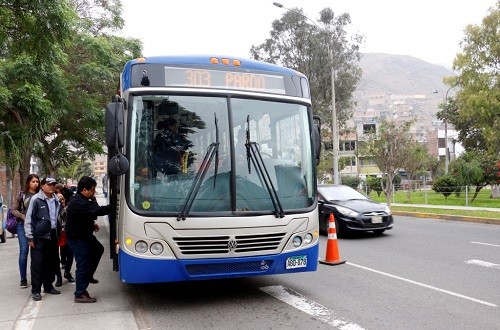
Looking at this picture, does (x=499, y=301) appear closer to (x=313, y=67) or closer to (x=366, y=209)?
(x=366, y=209)

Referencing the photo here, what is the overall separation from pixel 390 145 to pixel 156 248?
20.9m

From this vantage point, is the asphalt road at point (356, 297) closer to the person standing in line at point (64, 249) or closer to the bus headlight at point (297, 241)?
the bus headlight at point (297, 241)

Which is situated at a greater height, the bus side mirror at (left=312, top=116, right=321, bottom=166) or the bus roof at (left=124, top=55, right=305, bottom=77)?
the bus roof at (left=124, top=55, right=305, bottom=77)

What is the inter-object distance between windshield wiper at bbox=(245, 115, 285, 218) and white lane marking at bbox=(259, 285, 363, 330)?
117 centimetres

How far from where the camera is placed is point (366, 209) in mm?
12281

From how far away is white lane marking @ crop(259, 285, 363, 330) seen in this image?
532 centimetres

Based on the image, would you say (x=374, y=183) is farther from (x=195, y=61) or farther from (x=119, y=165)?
(x=119, y=165)

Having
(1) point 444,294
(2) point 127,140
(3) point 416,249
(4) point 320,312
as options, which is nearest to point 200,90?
(2) point 127,140

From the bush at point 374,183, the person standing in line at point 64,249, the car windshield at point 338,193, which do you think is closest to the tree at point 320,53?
the bush at point 374,183

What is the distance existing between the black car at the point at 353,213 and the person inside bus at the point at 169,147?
715cm

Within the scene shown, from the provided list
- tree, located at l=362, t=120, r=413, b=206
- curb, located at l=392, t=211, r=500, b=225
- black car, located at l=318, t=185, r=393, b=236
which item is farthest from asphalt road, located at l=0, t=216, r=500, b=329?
tree, located at l=362, t=120, r=413, b=206

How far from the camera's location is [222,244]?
5.77 meters

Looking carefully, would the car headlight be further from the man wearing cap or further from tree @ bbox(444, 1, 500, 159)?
tree @ bbox(444, 1, 500, 159)

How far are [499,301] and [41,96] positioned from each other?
12.5 meters
